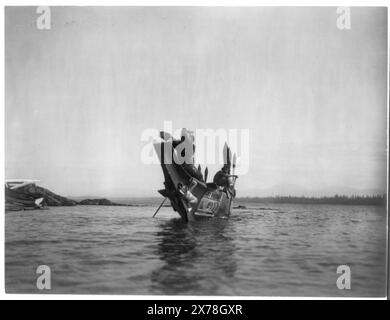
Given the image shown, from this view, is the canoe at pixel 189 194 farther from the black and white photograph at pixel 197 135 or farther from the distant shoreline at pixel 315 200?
the distant shoreline at pixel 315 200

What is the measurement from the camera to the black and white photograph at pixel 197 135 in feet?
12.9

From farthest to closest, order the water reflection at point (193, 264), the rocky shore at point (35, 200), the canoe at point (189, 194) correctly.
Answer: the canoe at point (189, 194) → the rocky shore at point (35, 200) → the water reflection at point (193, 264)

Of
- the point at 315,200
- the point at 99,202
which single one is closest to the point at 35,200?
the point at 99,202

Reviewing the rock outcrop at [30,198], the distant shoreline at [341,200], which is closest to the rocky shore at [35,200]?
the rock outcrop at [30,198]

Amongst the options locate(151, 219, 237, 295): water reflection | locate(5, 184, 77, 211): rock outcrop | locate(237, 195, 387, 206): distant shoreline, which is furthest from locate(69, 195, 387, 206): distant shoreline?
locate(151, 219, 237, 295): water reflection

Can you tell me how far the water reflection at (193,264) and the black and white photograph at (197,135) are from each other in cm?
2

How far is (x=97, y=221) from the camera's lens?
4.12 meters

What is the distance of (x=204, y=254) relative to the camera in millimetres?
4027

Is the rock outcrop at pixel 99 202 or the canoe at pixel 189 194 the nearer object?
the rock outcrop at pixel 99 202

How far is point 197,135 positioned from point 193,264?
→ 4.24 feet

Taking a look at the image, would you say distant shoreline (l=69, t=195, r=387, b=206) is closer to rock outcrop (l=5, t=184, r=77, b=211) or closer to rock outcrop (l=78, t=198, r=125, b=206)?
rock outcrop (l=78, t=198, r=125, b=206)

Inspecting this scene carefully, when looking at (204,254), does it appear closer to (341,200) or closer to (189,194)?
(189,194)

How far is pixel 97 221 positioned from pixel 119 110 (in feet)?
3.84
